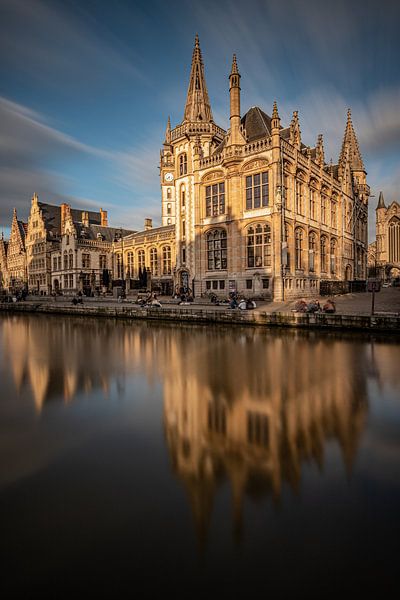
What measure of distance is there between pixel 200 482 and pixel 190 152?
34479 mm

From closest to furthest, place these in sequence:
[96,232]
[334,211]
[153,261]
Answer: [334,211] → [153,261] → [96,232]

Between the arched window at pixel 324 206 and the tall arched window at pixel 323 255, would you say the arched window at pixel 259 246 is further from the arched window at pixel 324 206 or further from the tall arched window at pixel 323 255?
the arched window at pixel 324 206

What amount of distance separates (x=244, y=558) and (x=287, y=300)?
82.4ft

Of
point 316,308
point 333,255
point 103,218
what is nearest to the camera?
point 316,308

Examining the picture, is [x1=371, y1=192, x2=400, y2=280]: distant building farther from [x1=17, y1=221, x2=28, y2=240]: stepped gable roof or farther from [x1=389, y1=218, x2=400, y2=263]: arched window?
[x1=17, y1=221, x2=28, y2=240]: stepped gable roof

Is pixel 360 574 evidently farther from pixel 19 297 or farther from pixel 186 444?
pixel 19 297

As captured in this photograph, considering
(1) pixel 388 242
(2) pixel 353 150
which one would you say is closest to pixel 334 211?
(2) pixel 353 150

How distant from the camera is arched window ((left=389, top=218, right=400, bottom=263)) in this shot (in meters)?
80.6

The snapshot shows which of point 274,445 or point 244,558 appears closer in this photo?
point 244,558

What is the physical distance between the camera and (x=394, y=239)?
268ft

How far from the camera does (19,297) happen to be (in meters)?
46.2

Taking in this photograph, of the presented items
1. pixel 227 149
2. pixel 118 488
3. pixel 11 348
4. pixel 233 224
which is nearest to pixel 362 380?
pixel 118 488

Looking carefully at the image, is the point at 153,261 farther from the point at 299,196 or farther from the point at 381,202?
the point at 381,202

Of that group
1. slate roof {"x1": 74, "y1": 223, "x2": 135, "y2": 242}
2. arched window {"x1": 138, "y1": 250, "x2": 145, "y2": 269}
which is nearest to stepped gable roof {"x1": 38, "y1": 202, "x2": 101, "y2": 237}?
slate roof {"x1": 74, "y1": 223, "x2": 135, "y2": 242}
